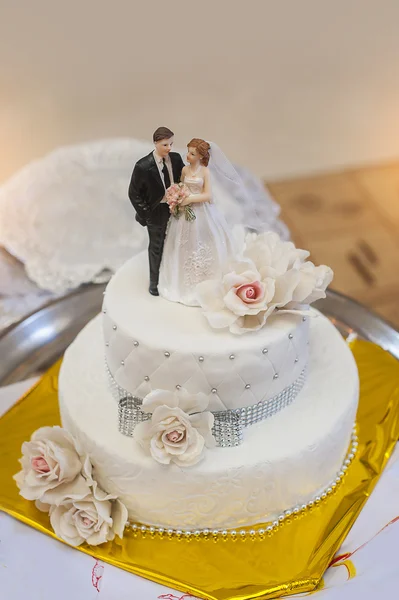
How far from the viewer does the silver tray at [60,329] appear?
2949 millimetres

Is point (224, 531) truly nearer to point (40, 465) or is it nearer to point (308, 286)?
point (40, 465)

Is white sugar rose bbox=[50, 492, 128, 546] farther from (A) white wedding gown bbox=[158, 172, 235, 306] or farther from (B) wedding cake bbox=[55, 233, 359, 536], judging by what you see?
(A) white wedding gown bbox=[158, 172, 235, 306]

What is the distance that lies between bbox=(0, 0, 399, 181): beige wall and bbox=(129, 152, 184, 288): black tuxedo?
253 cm

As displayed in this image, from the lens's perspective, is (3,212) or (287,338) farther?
(3,212)

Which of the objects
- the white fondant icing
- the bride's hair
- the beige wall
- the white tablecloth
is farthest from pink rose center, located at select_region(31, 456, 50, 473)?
the beige wall

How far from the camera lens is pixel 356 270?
3873 millimetres

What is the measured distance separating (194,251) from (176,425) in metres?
0.50

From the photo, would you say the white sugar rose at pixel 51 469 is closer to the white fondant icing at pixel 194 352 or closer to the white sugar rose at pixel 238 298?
the white fondant icing at pixel 194 352

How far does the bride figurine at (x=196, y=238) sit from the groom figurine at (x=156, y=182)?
0.10ft

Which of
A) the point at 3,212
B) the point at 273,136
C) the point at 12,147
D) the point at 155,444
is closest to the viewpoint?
the point at 155,444

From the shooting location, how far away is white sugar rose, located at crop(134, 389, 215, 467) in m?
2.02

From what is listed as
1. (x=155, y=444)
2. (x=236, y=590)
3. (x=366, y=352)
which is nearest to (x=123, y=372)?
(x=155, y=444)

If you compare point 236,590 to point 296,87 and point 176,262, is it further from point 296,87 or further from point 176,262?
point 296,87

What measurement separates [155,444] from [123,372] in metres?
0.24
